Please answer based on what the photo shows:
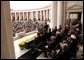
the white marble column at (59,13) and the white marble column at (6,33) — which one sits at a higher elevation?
the white marble column at (59,13)

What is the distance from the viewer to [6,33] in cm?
177

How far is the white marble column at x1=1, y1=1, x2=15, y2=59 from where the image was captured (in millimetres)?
1734

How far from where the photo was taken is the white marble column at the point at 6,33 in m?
1.73

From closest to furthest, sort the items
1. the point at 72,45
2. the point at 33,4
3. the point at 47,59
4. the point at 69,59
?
the point at 69,59 → the point at 47,59 → the point at 72,45 → the point at 33,4

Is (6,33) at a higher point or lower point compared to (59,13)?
lower

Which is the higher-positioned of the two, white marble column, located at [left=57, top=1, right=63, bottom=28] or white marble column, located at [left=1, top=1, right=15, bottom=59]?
white marble column, located at [left=57, top=1, right=63, bottom=28]

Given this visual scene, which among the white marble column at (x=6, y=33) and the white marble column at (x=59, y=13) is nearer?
the white marble column at (x=6, y=33)

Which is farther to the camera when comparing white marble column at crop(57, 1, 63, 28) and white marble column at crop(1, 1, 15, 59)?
white marble column at crop(57, 1, 63, 28)

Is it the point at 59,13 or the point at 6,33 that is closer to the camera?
the point at 6,33

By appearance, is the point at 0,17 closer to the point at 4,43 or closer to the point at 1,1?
the point at 1,1

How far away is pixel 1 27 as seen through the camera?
1738 mm

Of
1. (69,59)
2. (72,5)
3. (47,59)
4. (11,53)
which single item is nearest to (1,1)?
(11,53)

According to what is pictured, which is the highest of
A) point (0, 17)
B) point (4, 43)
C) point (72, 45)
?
point (0, 17)

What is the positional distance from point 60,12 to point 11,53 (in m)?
9.27
